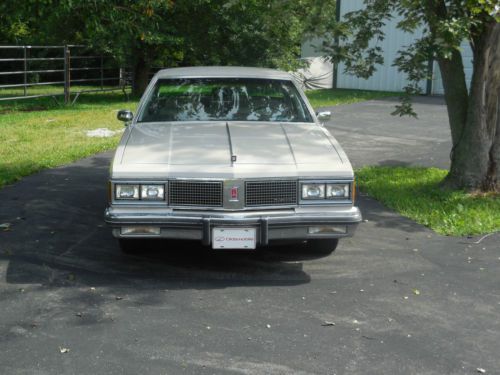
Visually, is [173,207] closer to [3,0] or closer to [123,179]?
[123,179]

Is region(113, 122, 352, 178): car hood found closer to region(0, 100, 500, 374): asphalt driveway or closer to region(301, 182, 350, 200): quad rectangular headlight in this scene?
region(301, 182, 350, 200): quad rectangular headlight

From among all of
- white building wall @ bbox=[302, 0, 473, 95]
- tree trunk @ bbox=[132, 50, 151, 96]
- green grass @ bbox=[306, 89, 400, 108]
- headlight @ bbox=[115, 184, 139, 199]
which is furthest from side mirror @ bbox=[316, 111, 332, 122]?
white building wall @ bbox=[302, 0, 473, 95]

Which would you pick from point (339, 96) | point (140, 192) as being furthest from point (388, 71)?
point (140, 192)

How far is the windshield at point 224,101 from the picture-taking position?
705cm

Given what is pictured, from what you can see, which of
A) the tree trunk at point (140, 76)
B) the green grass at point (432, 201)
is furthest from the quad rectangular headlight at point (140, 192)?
the tree trunk at point (140, 76)

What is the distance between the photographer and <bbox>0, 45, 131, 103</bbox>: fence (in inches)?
797

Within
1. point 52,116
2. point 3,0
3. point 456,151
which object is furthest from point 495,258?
point 52,116

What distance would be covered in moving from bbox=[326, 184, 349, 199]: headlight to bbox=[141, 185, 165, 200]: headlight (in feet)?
4.16

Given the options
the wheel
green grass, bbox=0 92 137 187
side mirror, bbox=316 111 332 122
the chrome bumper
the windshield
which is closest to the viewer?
the chrome bumper

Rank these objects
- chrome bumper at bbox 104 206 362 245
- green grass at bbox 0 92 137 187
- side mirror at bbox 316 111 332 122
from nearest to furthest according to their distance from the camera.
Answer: chrome bumper at bbox 104 206 362 245 → side mirror at bbox 316 111 332 122 → green grass at bbox 0 92 137 187

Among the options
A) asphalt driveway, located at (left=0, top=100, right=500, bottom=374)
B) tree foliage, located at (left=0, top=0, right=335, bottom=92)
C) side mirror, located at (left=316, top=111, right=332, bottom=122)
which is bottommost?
asphalt driveway, located at (left=0, top=100, right=500, bottom=374)

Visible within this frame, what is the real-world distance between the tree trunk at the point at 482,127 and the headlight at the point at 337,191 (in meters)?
3.67

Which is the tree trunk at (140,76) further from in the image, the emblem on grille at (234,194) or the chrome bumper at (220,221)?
the emblem on grille at (234,194)

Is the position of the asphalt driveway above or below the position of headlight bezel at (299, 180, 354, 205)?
below
